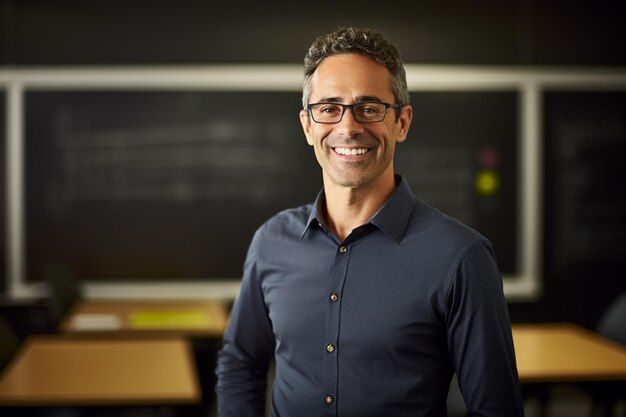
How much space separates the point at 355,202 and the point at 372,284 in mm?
177

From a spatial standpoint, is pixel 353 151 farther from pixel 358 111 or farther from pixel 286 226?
pixel 286 226

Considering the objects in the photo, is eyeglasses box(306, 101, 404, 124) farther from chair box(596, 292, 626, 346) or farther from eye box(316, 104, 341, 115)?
chair box(596, 292, 626, 346)

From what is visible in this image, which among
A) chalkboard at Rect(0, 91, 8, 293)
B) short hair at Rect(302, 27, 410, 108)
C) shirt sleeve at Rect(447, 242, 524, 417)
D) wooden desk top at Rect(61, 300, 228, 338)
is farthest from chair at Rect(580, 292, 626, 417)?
chalkboard at Rect(0, 91, 8, 293)

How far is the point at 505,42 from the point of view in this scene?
16.6ft

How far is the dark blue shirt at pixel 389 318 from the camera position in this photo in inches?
56.5

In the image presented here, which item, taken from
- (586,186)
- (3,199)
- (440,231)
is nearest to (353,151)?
(440,231)

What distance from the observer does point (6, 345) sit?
9.86ft

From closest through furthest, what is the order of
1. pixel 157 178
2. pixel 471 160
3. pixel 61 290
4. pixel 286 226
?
pixel 286 226 < pixel 61 290 < pixel 157 178 < pixel 471 160

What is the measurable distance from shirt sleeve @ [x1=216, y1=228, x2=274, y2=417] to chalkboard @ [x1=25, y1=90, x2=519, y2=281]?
3129mm

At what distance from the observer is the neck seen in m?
1.61

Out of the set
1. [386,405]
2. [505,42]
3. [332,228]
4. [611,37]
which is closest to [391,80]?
[332,228]

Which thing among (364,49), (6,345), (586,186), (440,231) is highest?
(364,49)

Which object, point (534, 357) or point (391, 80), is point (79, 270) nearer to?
point (534, 357)

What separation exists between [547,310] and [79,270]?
2993 millimetres
